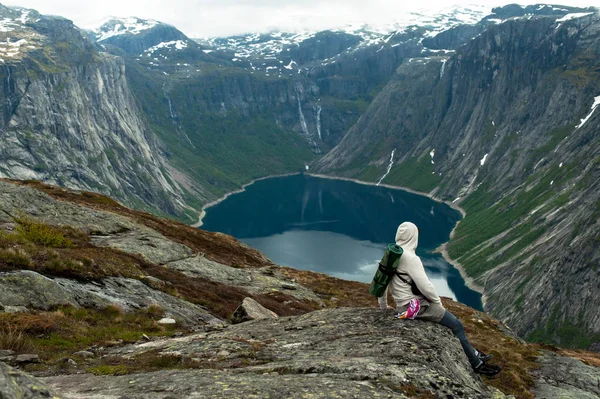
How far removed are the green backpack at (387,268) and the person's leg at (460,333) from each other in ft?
8.57

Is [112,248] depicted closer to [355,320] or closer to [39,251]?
[39,251]

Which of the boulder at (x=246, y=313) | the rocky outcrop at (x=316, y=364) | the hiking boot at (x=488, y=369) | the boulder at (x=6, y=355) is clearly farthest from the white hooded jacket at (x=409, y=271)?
the boulder at (x=6, y=355)

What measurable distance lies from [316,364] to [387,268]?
4.35 metres

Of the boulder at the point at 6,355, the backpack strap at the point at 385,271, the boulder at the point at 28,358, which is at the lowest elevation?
the boulder at the point at 28,358

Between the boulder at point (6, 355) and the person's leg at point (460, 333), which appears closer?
the boulder at point (6, 355)

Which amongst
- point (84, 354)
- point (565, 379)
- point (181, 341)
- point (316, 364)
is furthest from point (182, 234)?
point (316, 364)

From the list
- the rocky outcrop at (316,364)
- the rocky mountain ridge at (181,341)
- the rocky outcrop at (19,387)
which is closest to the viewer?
the rocky outcrop at (19,387)

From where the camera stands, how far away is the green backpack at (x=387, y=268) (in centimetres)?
1881

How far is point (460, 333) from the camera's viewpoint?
20.2 meters

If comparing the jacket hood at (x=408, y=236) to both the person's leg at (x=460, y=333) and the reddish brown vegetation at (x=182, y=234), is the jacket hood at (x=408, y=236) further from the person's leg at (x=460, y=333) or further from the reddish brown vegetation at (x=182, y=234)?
the reddish brown vegetation at (x=182, y=234)

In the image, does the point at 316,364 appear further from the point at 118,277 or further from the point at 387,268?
the point at 118,277

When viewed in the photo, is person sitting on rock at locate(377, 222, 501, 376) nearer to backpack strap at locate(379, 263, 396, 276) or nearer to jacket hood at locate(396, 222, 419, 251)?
jacket hood at locate(396, 222, 419, 251)

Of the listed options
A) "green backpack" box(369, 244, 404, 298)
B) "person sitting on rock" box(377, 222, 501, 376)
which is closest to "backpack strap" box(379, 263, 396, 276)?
"green backpack" box(369, 244, 404, 298)

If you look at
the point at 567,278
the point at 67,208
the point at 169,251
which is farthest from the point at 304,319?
the point at 567,278
